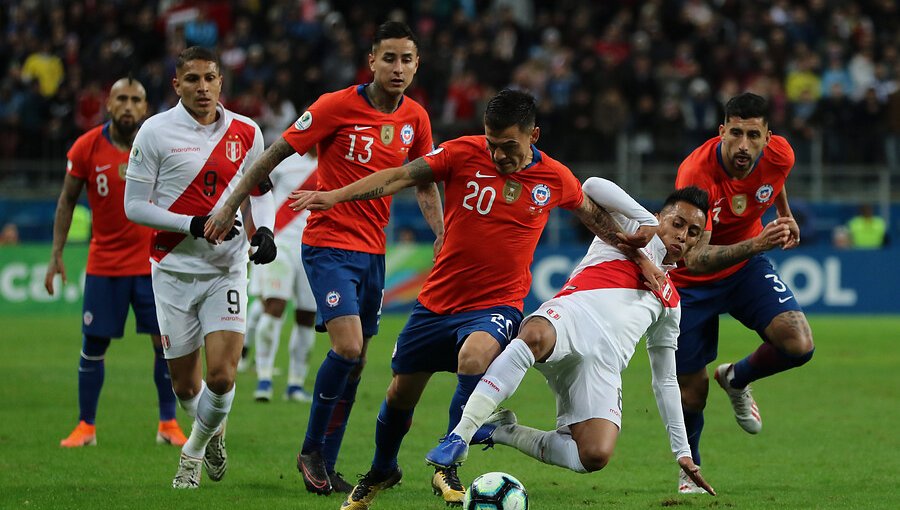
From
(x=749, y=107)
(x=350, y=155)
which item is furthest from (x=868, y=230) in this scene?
(x=350, y=155)

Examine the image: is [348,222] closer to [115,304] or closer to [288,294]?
[115,304]

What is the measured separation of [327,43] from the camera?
1006 inches

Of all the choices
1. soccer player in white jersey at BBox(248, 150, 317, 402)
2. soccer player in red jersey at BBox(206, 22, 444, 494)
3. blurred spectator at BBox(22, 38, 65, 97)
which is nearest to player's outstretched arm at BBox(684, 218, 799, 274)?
soccer player in red jersey at BBox(206, 22, 444, 494)

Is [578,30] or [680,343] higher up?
[578,30]

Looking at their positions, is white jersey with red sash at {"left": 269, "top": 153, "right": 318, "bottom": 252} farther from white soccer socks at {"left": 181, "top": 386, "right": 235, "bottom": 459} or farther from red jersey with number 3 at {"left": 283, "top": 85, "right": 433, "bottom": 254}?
white soccer socks at {"left": 181, "top": 386, "right": 235, "bottom": 459}

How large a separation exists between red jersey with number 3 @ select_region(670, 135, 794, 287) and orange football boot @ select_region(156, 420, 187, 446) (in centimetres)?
399

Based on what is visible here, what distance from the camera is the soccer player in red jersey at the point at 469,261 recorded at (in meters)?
7.18

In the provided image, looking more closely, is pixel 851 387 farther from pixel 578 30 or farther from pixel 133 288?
pixel 578 30

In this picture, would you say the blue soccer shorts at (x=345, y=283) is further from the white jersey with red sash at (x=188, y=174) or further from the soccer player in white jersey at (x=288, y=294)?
the soccer player in white jersey at (x=288, y=294)

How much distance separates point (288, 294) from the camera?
13117 mm

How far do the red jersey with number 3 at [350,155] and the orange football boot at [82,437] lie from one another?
2942mm

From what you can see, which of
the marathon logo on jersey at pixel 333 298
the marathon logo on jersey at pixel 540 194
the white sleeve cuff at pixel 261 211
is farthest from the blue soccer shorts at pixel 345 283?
the marathon logo on jersey at pixel 540 194

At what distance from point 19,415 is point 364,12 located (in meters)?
17.1

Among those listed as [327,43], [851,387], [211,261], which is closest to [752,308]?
[211,261]
